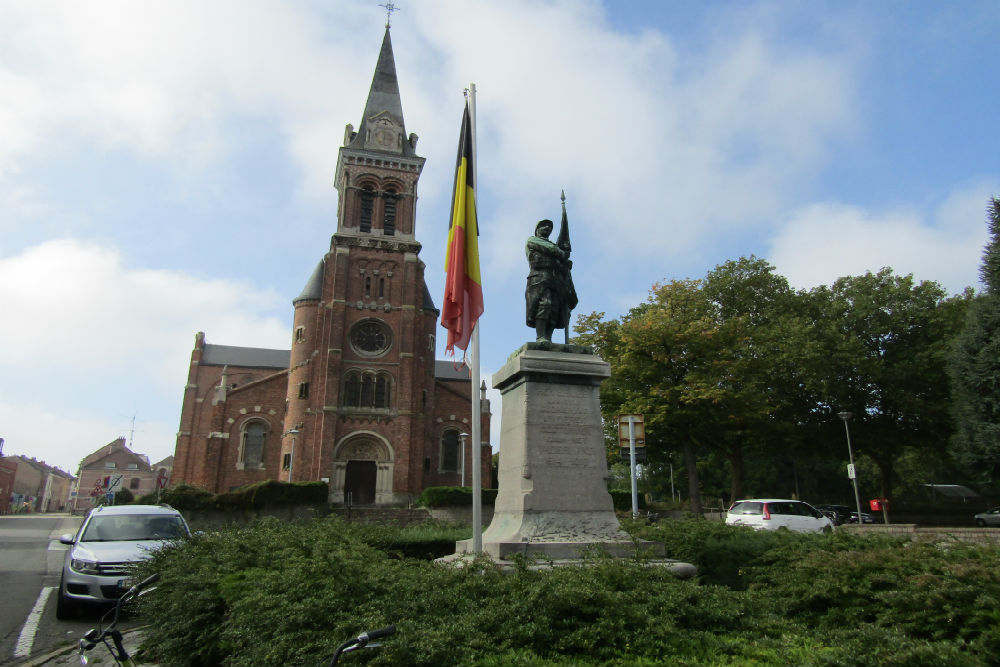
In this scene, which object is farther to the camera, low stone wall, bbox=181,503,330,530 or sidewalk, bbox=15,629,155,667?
low stone wall, bbox=181,503,330,530

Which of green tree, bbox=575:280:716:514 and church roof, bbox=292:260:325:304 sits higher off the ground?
church roof, bbox=292:260:325:304

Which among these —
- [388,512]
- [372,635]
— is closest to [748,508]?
[372,635]

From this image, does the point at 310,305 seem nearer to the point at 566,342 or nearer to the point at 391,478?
the point at 391,478

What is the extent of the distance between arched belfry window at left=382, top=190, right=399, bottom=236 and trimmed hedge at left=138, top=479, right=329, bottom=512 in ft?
62.0

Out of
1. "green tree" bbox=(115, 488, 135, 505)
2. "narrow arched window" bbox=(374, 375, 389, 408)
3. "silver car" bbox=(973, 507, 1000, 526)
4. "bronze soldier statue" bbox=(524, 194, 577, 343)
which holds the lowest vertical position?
"silver car" bbox=(973, 507, 1000, 526)

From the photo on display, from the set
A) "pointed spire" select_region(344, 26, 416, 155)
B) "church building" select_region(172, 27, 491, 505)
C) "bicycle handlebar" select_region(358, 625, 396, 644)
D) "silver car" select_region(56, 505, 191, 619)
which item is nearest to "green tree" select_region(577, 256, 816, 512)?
"church building" select_region(172, 27, 491, 505)

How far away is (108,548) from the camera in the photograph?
991 cm

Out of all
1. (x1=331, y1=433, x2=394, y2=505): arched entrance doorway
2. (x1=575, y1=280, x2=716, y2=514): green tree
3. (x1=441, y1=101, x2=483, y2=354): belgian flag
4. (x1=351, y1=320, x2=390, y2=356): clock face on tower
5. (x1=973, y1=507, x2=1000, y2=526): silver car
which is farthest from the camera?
(x1=351, y1=320, x2=390, y2=356): clock face on tower

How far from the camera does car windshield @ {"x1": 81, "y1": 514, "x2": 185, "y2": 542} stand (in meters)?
10.4

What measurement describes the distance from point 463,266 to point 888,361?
28367 mm

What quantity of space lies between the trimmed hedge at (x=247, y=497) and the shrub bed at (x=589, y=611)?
24684 millimetres

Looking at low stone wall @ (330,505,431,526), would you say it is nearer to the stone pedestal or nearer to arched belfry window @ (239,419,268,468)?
arched belfry window @ (239,419,268,468)

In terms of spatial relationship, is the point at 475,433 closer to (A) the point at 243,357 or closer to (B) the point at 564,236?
(B) the point at 564,236

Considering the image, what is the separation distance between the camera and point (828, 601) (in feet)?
18.0
